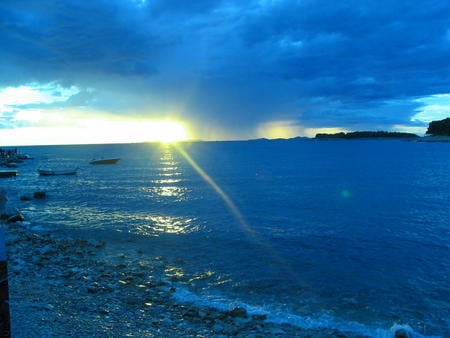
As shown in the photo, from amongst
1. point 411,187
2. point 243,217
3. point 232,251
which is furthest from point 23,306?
point 411,187

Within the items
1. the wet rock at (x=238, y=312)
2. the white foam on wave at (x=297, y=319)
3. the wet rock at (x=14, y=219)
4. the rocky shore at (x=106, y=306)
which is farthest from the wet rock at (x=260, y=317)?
the wet rock at (x=14, y=219)

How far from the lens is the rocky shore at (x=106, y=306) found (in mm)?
10242

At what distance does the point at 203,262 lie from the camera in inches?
749

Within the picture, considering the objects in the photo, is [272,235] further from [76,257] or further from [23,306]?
[23,306]

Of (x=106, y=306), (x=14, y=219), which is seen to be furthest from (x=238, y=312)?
(x=14, y=219)

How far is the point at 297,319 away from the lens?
488 inches

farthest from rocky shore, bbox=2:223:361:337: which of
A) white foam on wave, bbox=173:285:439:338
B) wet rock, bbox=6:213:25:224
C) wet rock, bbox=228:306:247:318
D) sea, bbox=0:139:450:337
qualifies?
wet rock, bbox=6:213:25:224

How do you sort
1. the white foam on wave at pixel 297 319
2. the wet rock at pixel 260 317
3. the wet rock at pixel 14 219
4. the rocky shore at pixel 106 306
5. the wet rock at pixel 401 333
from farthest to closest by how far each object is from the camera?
the wet rock at pixel 14 219 → the wet rock at pixel 260 317 → the white foam on wave at pixel 297 319 → the wet rock at pixel 401 333 → the rocky shore at pixel 106 306

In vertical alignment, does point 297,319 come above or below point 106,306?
below

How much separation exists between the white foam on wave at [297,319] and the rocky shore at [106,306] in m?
0.39

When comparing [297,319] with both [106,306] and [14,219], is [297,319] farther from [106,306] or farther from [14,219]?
[14,219]

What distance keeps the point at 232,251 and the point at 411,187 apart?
130ft

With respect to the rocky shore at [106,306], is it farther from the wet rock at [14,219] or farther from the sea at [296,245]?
the wet rock at [14,219]

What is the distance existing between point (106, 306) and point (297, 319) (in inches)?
270
